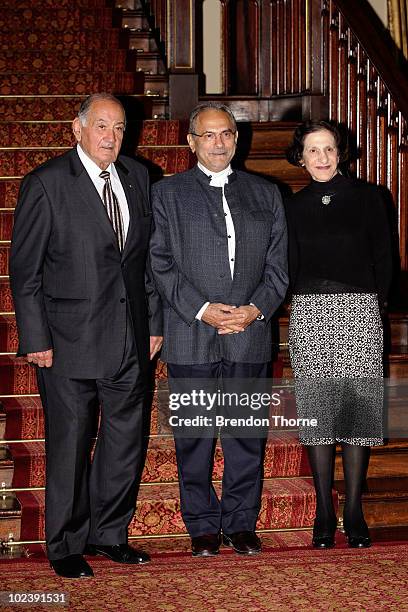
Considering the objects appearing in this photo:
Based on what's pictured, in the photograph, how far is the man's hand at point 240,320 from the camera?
3.78 m

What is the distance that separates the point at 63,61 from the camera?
694cm

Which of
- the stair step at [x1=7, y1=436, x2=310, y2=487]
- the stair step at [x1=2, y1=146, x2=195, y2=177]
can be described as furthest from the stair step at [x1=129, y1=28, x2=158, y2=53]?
the stair step at [x1=7, y1=436, x2=310, y2=487]

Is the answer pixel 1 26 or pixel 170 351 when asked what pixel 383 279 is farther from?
pixel 1 26

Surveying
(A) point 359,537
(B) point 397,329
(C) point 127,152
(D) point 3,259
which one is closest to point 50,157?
(C) point 127,152

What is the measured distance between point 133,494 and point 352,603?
2.76 ft

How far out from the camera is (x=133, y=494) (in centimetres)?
380

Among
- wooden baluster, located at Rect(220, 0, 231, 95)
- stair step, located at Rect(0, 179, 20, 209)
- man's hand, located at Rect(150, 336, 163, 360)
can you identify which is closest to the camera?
man's hand, located at Rect(150, 336, 163, 360)

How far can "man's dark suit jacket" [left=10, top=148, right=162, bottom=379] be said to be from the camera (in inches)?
140

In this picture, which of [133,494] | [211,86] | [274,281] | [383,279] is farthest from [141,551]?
[211,86]

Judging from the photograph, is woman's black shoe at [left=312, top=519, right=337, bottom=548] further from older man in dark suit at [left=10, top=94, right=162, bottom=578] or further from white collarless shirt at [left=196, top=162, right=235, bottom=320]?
white collarless shirt at [left=196, top=162, right=235, bottom=320]

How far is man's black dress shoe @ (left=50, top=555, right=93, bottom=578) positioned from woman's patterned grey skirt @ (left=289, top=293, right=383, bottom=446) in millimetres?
902

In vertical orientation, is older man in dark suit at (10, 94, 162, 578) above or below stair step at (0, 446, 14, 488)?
above

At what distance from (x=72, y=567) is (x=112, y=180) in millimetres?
1302

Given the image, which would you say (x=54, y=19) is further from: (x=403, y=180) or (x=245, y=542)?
(x=245, y=542)
